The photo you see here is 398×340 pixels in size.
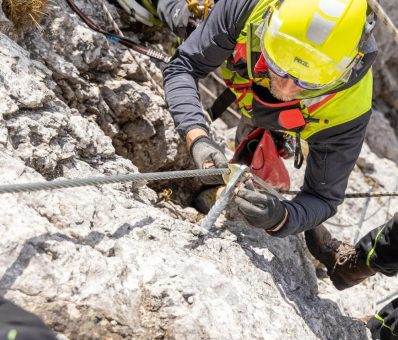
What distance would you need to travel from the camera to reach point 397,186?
8875 mm

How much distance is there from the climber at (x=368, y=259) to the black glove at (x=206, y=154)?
1805 millimetres

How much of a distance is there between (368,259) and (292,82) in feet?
6.94

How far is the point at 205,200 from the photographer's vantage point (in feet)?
16.2

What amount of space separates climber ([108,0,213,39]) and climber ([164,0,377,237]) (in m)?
1.30

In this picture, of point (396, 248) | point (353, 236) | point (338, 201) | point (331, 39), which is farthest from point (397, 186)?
point (331, 39)

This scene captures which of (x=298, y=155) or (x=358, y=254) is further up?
(x=298, y=155)

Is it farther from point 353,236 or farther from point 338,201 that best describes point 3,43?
point 353,236

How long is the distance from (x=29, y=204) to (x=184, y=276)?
2.98ft

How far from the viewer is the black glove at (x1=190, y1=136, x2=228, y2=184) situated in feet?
10.4

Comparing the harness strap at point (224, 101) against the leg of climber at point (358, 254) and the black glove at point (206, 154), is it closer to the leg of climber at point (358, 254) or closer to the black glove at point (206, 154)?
the black glove at point (206, 154)

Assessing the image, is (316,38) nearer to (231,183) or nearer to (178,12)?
(231,183)

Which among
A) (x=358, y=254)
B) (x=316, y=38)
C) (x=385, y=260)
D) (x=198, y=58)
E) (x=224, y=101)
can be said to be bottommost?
(x=358, y=254)

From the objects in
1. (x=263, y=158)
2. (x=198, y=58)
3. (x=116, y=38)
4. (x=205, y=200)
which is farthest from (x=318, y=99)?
(x=116, y=38)

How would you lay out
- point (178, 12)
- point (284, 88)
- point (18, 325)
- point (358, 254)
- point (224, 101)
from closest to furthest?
1. point (18, 325)
2. point (284, 88)
3. point (358, 254)
4. point (224, 101)
5. point (178, 12)
